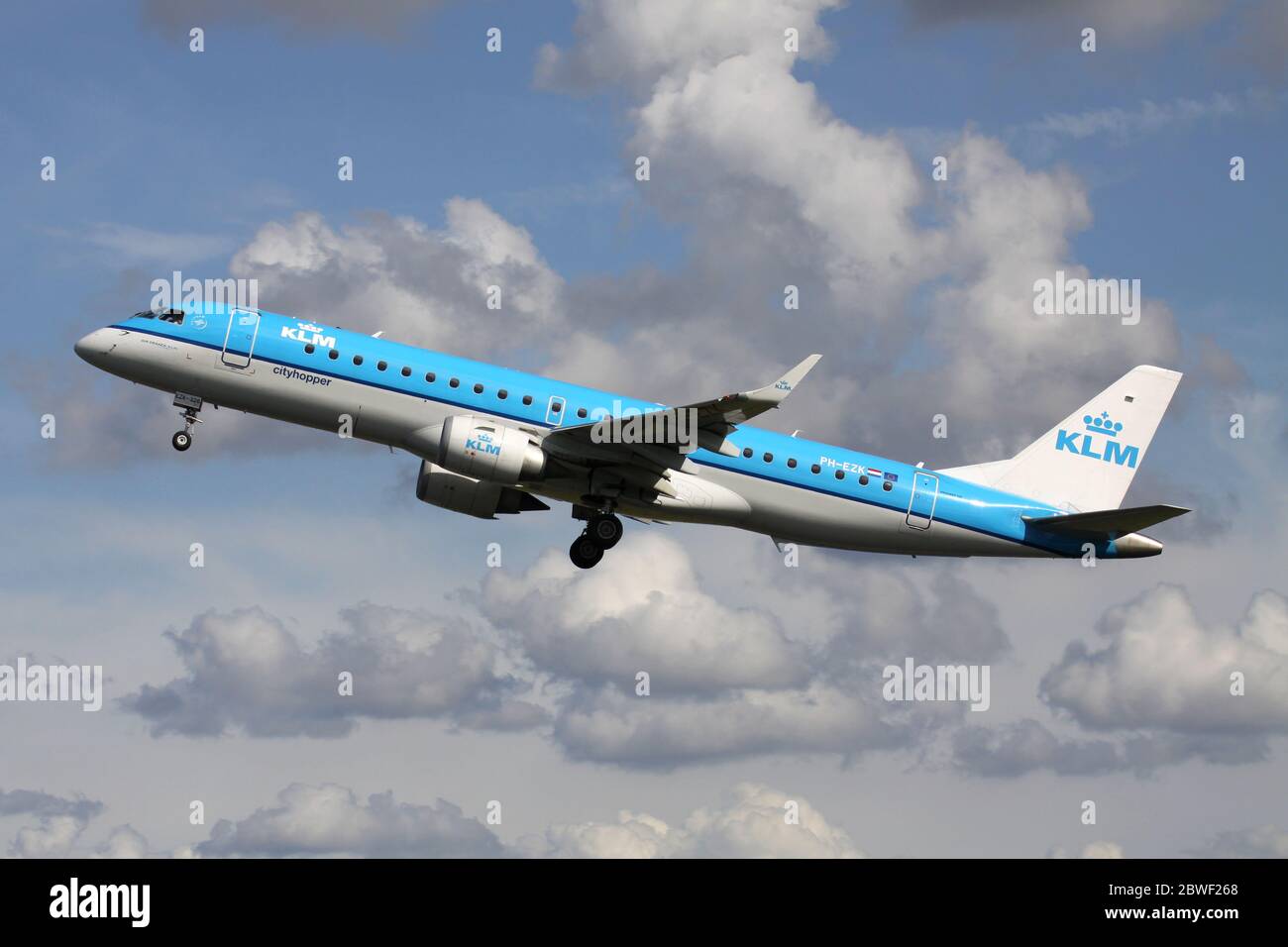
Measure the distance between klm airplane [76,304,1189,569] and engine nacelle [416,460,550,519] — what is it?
5cm

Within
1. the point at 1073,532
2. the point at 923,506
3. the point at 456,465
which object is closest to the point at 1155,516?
the point at 1073,532

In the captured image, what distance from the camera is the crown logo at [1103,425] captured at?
5575 centimetres

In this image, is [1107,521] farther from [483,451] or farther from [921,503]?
[483,451]

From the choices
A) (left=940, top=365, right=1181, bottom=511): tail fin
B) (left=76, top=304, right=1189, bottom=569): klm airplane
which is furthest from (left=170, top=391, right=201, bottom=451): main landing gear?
(left=940, top=365, right=1181, bottom=511): tail fin

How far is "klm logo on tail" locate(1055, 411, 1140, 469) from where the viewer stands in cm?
5509

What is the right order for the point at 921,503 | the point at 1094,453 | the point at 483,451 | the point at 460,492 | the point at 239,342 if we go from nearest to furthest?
the point at 483,451, the point at 239,342, the point at 460,492, the point at 921,503, the point at 1094,453

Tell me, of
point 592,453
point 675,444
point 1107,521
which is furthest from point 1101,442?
point 592,453

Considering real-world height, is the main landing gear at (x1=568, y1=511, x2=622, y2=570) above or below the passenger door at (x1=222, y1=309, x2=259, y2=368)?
below

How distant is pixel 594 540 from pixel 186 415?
12387 mm

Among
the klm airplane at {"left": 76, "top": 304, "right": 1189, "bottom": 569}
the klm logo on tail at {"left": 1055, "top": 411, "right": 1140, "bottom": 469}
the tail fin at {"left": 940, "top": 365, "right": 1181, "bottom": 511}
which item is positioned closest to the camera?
the klm airplane at {"left": 76, "top": 304, "right": 1189, "bottom": 569}

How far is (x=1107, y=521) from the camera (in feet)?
165

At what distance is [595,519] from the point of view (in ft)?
164

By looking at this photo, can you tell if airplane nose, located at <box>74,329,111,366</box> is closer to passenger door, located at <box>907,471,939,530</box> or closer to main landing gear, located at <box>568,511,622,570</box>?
main landing gear, located at <box>568,511,622,570</box>

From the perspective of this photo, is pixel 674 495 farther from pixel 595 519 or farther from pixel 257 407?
pixel 257 407
